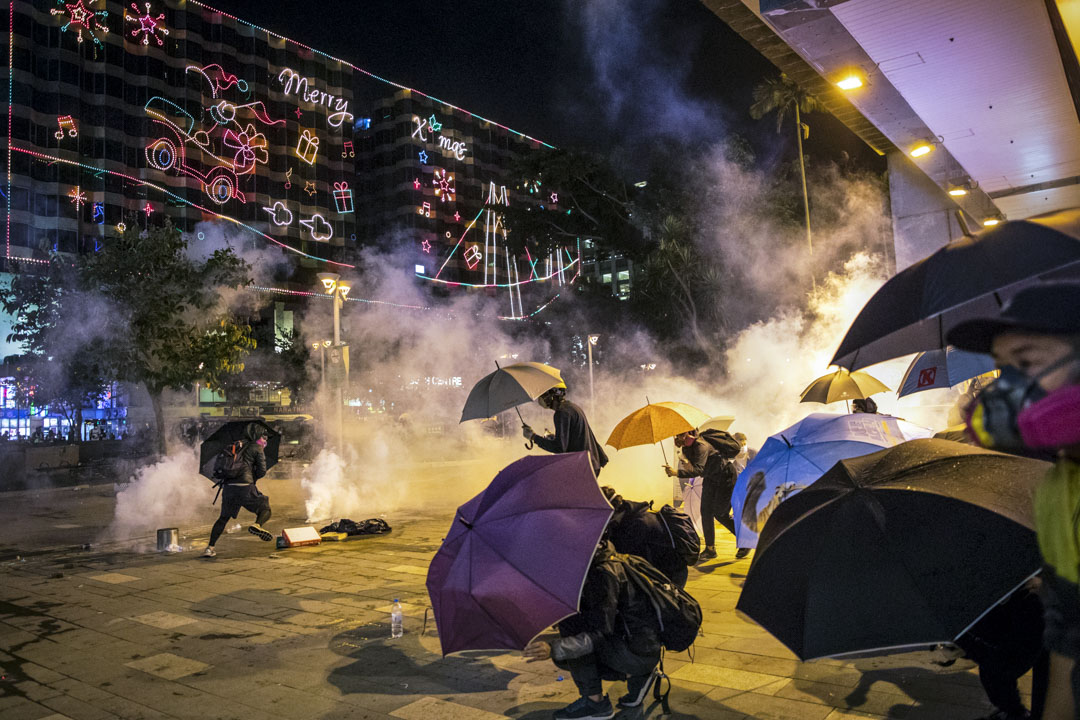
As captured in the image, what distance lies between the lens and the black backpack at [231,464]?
8.55m

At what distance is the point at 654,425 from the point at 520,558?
13.3 ft

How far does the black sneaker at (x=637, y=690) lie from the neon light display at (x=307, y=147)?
168 feet

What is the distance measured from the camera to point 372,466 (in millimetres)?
19547

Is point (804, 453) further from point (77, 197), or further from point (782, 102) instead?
point (77, 197)

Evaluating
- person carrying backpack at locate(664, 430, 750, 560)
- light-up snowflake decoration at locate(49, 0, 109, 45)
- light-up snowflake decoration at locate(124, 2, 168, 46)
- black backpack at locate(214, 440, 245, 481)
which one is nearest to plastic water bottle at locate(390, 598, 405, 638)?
person carrying backpack at locate(664, 430, 750, 560)

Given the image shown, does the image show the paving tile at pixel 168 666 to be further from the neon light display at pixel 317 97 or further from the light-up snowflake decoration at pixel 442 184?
the light-up snowflake decoration at pixel 442 184

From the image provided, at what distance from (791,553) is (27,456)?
2347cm

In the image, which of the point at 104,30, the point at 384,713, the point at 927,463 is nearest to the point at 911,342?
the point at 927,463

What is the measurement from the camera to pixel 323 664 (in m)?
4.70

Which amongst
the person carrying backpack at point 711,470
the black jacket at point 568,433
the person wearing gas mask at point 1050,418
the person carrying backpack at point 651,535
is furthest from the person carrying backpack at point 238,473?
the person wearing gas mask at point 1050,418

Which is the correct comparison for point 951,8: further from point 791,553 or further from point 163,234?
point 163,234

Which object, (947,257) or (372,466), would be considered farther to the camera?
(372,466)

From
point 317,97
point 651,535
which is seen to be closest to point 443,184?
point 317,97

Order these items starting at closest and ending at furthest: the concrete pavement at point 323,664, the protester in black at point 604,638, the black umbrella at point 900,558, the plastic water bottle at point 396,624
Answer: the black umbrella at point 900,558
the protester in black at point 604,638
the concrete pavement at point 323,664
the plastic water bottle at point 396,624
